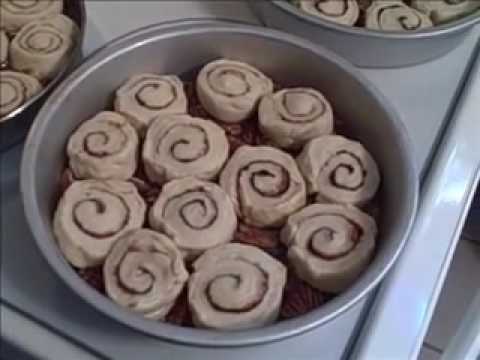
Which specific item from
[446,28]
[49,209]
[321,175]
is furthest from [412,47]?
[49,209]

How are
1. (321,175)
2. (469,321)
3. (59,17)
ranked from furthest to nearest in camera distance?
(59,17) < (321,175) < (469,321)

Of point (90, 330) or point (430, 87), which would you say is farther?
point (430, 87)

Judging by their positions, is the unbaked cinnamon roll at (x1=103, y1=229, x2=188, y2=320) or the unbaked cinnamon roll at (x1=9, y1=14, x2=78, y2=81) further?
the unbaked cinnamon roll at (x1=9, y1=14, x2=78, y2=81)

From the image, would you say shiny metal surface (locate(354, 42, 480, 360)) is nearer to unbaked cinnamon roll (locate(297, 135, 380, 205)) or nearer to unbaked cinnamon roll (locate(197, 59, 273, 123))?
unbaked cinnamon roll (locate(297, 135, 380, 205))

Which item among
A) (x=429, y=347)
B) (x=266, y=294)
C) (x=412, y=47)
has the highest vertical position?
(x=412, y=47)

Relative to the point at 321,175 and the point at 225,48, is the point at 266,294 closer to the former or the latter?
the point at 321,175

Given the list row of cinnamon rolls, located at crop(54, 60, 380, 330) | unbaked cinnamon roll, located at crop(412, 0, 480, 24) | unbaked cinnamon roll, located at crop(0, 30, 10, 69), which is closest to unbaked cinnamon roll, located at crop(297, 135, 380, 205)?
row of cinnamon rolls, located at crop(54, 60, 380, 330)
